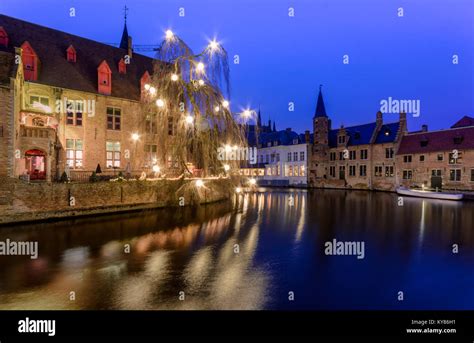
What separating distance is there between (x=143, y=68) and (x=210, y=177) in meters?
15.0

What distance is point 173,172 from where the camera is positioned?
2055cm

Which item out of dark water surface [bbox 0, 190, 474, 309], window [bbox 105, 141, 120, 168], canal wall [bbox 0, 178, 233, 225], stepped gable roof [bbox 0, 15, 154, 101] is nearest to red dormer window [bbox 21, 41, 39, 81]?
stepped gable roof [bbox 0, 15, 154, 101]

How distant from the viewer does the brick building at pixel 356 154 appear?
40.6 meters

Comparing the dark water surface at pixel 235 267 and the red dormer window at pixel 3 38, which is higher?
the red dormer window at pixel 3 38

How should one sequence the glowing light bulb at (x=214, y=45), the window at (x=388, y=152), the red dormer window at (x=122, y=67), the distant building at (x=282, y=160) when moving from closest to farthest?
the glowing light bulb at (x=214, y=45) < the red dormer window at (x=122, y=67) < the window at (x=388, y=152) < the distant building at (x=282, y=160)

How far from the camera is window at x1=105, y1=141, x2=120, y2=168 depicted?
24547 mm

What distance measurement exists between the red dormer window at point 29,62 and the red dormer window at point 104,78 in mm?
4298

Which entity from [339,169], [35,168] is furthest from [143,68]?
[339,169]

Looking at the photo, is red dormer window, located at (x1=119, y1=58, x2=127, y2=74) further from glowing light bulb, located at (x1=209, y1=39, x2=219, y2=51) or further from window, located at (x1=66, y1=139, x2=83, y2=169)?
glowing light bulb, located at (x1=209, y1=39, x2=219, y2=51)

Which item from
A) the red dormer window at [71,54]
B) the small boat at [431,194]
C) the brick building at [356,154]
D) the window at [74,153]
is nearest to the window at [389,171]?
the brick building at [356,154]

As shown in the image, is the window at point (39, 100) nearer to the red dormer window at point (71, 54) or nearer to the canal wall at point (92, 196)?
the red dormer window at point (71, 54)

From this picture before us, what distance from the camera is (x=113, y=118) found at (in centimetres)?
2475

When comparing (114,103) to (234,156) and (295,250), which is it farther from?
(295,250)

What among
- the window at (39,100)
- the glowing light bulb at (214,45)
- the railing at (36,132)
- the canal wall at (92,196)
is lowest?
the canal wall at (92,196)
